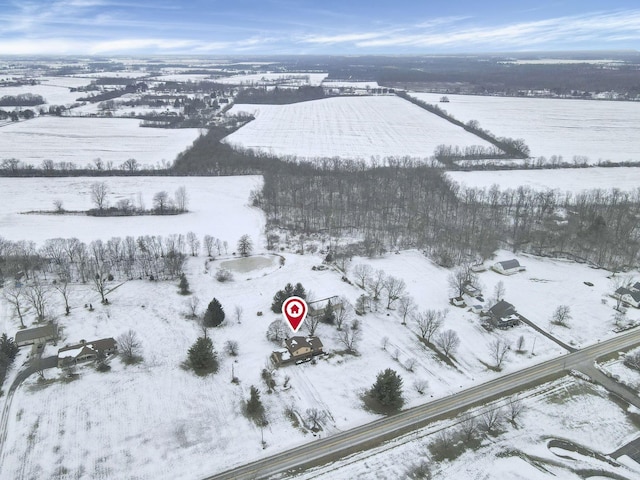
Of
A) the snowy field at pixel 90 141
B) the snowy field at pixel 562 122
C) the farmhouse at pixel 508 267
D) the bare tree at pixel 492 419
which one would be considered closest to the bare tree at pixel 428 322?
the bare tree at pixel 492 419

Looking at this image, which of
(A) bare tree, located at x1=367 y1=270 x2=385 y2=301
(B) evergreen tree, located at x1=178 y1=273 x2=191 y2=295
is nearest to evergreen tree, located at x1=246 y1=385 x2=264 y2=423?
(B) evergreen tree, located at x1=178 y1=273 x2=191 y2=295

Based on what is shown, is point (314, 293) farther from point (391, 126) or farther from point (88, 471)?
point (391, 126)

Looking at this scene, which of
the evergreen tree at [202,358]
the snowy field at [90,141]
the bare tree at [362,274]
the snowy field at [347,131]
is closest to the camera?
the evergreen tree at [202,358]

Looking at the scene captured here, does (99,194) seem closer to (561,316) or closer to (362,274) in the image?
(362,274)

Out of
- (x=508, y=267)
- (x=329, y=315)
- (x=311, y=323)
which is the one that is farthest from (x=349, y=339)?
(x=508, y=267)

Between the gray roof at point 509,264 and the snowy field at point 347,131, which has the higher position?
the snowy field at point 347,131

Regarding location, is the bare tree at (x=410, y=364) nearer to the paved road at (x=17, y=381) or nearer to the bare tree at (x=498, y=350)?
the bare tree at (x=498, y=350)
